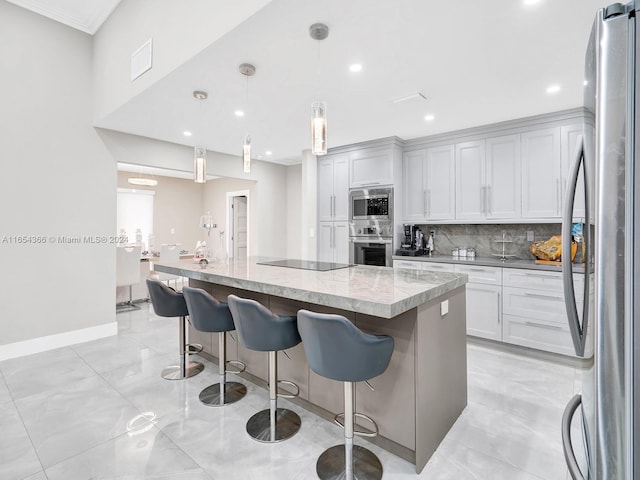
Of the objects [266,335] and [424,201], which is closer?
[266,335]

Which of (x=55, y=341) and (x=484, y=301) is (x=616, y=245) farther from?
(x=55, y=341)

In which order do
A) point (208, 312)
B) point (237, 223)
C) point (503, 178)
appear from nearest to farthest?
point (208, 312) → point (503, 178) → point (237, 223)

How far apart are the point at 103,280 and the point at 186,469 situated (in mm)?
3159

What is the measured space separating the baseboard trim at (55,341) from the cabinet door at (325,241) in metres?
3.07

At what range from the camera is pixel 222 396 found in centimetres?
247

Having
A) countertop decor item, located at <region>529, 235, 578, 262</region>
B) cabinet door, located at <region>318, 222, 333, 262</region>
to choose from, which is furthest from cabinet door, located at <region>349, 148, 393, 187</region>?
countertop decor item, located at <region>529, 235, 578, 262</region>

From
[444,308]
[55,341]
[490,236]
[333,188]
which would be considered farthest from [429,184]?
[55,341]

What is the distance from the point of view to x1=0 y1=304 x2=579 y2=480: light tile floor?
1790mm

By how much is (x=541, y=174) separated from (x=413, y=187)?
150cm

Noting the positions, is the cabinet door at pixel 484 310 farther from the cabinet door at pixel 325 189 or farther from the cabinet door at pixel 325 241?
the cabinet door at pixel 325 189

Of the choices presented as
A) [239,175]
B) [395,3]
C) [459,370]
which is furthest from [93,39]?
[459,370]

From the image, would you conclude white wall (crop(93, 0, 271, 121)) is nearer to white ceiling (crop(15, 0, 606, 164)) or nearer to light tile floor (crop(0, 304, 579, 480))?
white ceiling (crop(15, 0, 606, 164))

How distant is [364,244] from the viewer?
15.8 ft

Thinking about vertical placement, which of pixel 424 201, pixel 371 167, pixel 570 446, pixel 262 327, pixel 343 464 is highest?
pixel 371 167
